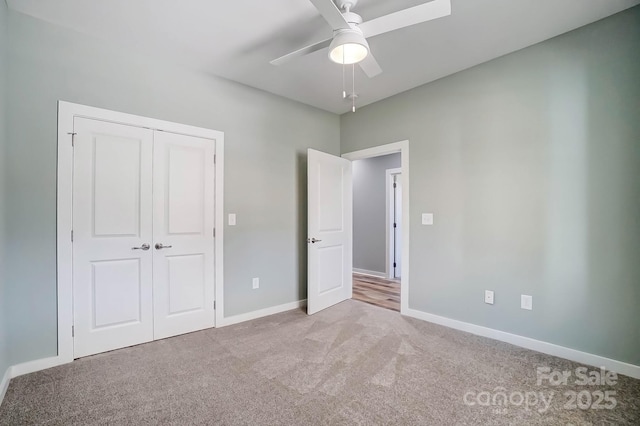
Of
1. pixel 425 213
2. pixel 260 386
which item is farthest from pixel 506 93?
pixel 260 386

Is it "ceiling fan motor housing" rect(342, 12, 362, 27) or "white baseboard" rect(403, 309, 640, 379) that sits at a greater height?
"ceiling fan motor housing" rect(342, 12, 362, 27)

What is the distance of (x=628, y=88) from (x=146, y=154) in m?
3.90

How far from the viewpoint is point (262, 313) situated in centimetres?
339

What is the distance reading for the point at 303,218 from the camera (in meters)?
3.85

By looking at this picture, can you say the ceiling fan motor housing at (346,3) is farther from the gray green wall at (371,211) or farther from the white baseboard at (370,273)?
the white baseboard at (370,273)

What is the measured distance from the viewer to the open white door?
3463 mm

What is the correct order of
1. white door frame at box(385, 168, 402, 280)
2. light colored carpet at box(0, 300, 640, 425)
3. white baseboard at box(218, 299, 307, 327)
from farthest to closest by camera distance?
1. white door frame at box(385, 168, 402, 280)
2. white baseboard at box(218, 299, 307, 327)
3. light colored carpet at box(0, 300, 640, 425)

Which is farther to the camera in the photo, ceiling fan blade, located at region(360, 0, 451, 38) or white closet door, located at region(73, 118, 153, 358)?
white closet door, located at region(73, 118, 153, 358)

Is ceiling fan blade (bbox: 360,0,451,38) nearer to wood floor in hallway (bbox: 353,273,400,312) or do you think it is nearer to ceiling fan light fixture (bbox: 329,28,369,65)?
ceiling fan light fixture (bbox: 329,28,369,65)

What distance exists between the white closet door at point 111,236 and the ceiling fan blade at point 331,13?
1.95 meters

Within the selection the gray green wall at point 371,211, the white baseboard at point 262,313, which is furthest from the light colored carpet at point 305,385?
the gray green wall at point 371,211

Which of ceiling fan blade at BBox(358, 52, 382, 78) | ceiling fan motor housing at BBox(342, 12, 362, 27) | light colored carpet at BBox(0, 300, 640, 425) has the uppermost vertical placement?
ceiling fan motor housing at BBox(342, 12, 362, 27)

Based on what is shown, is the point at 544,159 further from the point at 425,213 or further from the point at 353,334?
the point at 353,334

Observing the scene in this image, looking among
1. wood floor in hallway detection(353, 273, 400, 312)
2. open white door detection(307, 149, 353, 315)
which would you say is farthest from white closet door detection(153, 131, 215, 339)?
wood floor in hallway detection(353, 273, 400, 312)
